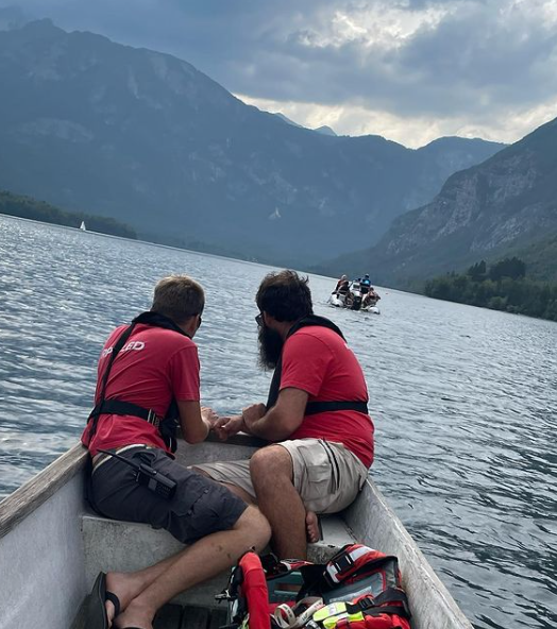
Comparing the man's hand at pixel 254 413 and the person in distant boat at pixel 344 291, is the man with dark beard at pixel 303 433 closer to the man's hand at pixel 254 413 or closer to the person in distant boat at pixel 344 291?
the man's hand at pixel 254 413

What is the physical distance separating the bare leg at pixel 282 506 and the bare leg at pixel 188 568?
0.27 metres

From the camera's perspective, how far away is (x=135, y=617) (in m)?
3.83

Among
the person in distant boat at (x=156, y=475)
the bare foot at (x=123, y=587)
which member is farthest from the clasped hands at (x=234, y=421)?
the bare foot at (x=123, y=587)

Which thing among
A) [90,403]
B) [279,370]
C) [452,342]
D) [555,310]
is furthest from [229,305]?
[555,310]

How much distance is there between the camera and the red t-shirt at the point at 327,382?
16.3 feet

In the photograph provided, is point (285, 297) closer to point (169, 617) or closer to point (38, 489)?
point (38, 489)

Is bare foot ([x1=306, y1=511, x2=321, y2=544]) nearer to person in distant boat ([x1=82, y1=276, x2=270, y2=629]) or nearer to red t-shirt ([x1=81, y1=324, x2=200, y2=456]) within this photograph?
person in distant boat ([x1=82, y1=276, x2=270, y2=629])

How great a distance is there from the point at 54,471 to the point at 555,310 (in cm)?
13129

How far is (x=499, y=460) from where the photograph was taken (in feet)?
44.7

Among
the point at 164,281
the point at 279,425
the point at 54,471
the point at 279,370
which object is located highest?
the point at 164,281

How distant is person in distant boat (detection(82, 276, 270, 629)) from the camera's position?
4.04 metres

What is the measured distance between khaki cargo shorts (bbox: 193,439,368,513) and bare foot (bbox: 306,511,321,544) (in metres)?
0.12

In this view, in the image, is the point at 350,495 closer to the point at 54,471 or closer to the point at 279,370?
the point at 279,370

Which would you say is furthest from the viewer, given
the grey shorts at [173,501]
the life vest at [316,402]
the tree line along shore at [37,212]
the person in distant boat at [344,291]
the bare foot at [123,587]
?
the tree line along shore at [37,212]
